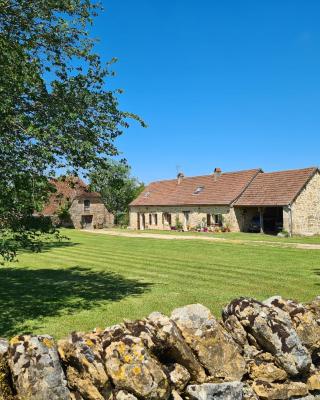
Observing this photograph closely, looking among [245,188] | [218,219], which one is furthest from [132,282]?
[245,188]

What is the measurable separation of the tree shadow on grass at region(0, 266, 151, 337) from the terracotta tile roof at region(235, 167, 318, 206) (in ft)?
81.0

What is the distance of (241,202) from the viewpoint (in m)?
42.5

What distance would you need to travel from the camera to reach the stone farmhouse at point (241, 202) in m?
38.7

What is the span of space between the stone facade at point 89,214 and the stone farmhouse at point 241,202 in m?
8.45

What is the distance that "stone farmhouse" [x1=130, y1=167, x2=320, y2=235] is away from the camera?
38656mm

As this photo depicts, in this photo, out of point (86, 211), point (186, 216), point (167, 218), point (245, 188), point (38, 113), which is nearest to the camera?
point (38, 113)

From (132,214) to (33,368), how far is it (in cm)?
5461

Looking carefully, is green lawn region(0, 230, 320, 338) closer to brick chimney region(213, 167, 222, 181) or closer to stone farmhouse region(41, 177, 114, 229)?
brick chimney region(213, 167, 222, 181)

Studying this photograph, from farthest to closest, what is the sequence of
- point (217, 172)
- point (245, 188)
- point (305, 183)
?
1. point (217, 172)
2. point (245, 188)
3. point (305, 183)

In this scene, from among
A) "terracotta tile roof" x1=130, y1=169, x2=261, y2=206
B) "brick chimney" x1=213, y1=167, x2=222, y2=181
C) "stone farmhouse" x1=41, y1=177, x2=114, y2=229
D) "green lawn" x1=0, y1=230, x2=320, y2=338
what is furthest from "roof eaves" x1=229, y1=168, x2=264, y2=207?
"stone farmhouse" x1=41, y1=177, x2=114, y2=229

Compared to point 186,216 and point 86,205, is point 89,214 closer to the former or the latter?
point 86,205

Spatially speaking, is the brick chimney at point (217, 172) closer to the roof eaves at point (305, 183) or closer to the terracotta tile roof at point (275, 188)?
the terracotta tile roof at point (275, 188)

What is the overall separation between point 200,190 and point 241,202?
8140mm

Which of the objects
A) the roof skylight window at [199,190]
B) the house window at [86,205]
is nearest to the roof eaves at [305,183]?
the roof skylight window at [199,190]
